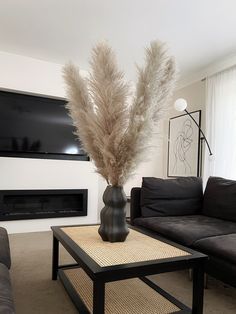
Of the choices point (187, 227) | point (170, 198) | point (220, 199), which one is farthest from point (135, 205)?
point (220, 199)

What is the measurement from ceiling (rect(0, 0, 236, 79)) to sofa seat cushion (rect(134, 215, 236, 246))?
1.57 meters

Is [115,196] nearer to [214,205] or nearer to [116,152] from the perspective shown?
[116,152]

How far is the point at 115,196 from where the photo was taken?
1456 millimetres

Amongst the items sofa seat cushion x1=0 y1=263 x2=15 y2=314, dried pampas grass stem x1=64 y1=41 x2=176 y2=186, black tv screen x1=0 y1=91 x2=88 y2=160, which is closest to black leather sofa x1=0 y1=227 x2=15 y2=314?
sofa seat cushion x1=0 y1=263 x2=15 y2=314

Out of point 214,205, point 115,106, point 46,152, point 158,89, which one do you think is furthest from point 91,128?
point 46,152

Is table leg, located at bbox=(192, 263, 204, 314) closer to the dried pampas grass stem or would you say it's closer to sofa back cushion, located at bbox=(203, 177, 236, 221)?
the dried pampas grass stem

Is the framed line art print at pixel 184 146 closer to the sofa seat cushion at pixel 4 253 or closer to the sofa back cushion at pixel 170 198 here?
the sofa back cushion at pixel 170 198

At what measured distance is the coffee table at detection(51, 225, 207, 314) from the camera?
42.6 inches

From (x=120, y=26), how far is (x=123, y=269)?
7.71 ft

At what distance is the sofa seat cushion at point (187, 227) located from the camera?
187cm

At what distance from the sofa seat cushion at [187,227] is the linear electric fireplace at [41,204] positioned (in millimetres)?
1401

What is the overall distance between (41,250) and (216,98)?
107 inches

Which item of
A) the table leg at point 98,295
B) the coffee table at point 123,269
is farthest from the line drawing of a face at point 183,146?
the table leg at point 98,295

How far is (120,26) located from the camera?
262 centimetres
